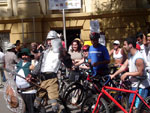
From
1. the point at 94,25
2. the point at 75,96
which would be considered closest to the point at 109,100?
the point at 75,96

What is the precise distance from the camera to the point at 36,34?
13.1 metres

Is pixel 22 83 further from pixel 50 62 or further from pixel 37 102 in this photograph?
pixel 50 62

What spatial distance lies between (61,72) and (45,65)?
1661 millimetres

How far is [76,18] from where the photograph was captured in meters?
13.2

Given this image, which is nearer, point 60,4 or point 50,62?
point 50,62

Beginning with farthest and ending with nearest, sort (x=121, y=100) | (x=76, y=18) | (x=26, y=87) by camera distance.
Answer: (x=76, y=18), (x=26, y=87), (x=121, y=100)

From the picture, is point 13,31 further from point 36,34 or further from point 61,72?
point 61,72

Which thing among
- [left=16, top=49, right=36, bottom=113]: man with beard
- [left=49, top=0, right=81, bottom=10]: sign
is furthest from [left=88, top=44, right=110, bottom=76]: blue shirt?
[left=49, top=0, right=81, bottom=10]: sign

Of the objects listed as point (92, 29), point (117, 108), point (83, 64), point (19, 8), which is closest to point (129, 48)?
point (117, 108)

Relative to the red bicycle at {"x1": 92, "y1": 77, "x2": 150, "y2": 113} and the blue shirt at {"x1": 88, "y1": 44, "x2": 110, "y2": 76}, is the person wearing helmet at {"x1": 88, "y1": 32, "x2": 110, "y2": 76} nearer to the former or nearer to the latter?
the blue shirt at {"x1": 88, "y1": 44, "x2": 110, "y2": 76}

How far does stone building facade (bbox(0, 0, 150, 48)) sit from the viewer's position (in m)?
13.0

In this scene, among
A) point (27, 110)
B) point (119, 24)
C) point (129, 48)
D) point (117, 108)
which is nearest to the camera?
point (129, 48)

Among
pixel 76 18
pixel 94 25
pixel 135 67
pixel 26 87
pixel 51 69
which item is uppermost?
pixel 76 18

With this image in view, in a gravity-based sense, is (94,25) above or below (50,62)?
A: above
